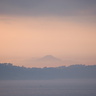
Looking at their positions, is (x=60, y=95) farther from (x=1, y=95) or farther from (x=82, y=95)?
(x=1, y=95)

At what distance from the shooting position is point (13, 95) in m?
101

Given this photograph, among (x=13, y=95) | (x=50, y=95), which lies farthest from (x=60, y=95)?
(x=13, y=95)

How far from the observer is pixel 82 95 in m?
100

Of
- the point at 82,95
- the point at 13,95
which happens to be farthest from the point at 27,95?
the point at 82,95

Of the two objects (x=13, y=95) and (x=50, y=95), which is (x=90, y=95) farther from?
(x=13, y=95)

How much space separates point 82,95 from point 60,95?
5705 mm

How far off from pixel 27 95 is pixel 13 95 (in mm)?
3587

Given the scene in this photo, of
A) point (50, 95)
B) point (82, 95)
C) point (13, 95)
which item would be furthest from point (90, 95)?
point (13, 95)

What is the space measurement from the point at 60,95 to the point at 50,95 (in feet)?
8.56

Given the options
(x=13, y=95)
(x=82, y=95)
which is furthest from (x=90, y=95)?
(x=13, y=95)

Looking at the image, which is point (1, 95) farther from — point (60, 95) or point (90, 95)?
point (90, 95)

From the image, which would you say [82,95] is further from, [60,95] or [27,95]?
[27,95]

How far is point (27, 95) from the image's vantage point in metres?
101

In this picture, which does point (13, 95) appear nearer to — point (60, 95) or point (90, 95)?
point (60, 95)
